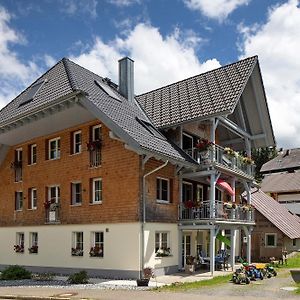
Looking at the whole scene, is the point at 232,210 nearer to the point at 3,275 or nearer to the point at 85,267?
the point at 85,267

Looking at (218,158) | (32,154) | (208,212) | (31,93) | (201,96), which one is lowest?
(208,212)

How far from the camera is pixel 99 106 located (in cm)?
2084

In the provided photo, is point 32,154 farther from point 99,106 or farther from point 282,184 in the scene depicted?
point 282,184

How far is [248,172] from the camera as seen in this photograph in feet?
90.8

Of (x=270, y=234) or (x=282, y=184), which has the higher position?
(x=282, y=184)

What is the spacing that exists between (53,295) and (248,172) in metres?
15.4

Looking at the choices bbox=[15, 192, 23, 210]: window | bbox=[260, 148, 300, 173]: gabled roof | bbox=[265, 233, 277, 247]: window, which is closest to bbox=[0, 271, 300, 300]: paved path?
bbox=[15, 192, 23, 210]: window

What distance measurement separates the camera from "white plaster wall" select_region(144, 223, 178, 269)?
20542mm

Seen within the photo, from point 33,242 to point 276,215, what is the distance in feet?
57.0

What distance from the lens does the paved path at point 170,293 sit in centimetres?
1512

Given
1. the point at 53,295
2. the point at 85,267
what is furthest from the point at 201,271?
the point at 53,295

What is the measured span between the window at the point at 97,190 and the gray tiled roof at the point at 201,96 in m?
4.50

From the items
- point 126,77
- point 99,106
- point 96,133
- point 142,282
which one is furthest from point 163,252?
point 126,77

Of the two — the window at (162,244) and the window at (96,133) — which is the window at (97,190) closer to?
the window at (96,133)
